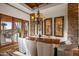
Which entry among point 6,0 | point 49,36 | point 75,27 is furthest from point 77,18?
point 6,0

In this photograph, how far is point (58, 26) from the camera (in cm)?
234

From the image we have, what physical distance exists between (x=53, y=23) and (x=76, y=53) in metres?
0.70

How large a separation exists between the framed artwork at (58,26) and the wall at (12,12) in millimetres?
540

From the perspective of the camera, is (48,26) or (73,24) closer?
(73,24)

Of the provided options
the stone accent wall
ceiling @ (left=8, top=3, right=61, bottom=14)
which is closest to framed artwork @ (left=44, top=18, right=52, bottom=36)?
ceiling @ (left=8, top=3, right=61, bottom=14)

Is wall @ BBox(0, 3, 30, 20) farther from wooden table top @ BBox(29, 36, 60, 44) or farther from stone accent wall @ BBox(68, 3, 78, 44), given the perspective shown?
stone accent wall @ BBox(68, 3, 78, 44)

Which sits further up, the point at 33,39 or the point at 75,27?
the point at 75,27

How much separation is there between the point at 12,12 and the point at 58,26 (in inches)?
35.2

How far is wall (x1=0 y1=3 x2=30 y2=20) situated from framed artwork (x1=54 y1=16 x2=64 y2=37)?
540 millimetres

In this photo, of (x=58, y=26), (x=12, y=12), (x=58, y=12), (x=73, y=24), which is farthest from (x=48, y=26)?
(x=12, y=12)

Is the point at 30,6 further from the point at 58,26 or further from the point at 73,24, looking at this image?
the point at 73,24

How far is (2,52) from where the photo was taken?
2316mm

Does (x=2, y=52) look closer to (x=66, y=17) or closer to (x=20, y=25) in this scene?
(x=20, y=25)

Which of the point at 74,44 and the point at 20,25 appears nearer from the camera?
the point at 74,44
